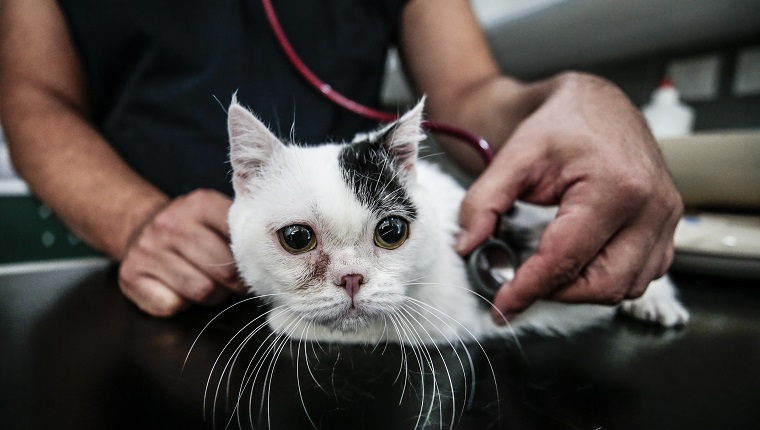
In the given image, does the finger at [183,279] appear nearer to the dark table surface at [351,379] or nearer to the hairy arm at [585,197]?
the dark table surface at [351,379]

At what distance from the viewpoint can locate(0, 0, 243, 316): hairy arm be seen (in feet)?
1.60

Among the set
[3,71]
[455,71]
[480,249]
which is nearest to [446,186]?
[480,249]

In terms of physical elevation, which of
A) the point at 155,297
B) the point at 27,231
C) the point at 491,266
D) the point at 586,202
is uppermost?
the point at 586,202

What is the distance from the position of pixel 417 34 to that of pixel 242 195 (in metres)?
0.66

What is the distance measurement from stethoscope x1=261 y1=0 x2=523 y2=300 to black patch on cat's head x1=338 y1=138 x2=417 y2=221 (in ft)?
0.21

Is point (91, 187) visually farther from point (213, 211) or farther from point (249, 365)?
point (249, 365)

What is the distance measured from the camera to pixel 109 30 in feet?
1.74

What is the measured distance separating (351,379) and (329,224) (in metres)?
0.14

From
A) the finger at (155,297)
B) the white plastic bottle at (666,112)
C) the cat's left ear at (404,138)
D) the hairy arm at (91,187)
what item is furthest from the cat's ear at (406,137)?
the white plastic bottle at (666,112)

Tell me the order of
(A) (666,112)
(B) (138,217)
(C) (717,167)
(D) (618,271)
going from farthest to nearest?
(A) (666,112)
(C) (717,167)
(B) (138,217)
(D) (618,271)

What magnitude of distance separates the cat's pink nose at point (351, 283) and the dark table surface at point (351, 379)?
0.26ft

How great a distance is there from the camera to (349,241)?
1.21 feet

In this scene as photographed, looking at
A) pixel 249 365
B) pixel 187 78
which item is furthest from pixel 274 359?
pixel 187 78

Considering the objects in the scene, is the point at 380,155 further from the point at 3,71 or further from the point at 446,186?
the point at 3,71
